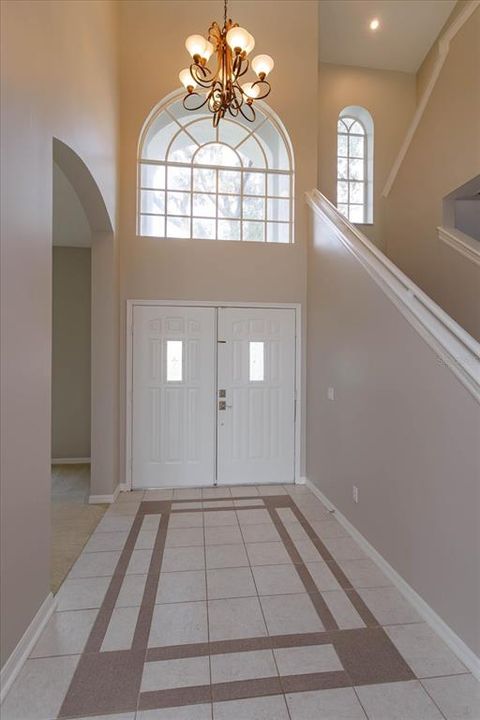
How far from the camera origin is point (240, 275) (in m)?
4.32

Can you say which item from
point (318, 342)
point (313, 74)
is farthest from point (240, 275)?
point (313, 74)

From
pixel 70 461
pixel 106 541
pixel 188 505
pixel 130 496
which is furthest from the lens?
pixel 70 461

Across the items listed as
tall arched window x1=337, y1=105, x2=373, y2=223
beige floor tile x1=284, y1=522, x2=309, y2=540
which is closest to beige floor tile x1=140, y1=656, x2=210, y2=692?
beige floor tile x1=284, y1=522, x2=309, y2=540

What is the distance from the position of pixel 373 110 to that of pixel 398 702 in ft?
21.0

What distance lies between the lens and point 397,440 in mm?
2473

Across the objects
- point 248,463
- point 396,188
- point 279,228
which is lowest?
point 248,463

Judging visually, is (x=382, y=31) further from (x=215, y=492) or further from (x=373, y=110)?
(x=215, y=492)

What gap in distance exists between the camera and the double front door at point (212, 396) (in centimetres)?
420

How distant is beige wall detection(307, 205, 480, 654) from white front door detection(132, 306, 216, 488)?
1.26 m

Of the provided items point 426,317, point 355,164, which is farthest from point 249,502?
point 355,164

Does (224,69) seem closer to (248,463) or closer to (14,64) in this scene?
(14,64)

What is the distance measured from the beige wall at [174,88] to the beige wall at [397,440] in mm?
630

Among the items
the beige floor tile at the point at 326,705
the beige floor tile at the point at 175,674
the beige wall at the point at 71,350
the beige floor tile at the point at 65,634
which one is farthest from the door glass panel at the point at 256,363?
the beige floor tile at the point at 326,705

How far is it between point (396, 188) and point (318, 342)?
7.31 ft
